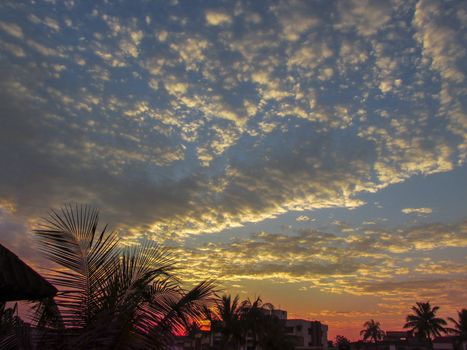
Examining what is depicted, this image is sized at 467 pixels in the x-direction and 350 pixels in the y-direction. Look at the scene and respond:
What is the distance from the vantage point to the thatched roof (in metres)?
4.37

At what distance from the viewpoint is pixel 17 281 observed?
14.6ft

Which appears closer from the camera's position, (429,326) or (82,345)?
(82,345)

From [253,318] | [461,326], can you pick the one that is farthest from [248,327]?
[461,326]

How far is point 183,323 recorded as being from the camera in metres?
6.26

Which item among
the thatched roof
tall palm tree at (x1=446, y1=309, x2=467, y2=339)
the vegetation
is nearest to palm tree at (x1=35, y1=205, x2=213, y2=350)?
the thatched roof

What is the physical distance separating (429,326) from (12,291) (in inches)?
3387

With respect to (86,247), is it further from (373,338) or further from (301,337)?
(373,338)

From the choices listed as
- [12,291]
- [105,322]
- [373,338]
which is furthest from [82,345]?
[373,338]

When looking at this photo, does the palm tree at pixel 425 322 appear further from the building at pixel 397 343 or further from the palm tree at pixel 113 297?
the palm tree at pixel 113 297

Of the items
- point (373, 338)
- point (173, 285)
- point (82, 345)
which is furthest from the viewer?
point (373, 338)

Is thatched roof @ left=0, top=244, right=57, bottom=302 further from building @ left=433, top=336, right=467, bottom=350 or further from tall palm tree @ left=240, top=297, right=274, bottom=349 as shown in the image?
building @ left=433, top=336, right=467, bottom=350

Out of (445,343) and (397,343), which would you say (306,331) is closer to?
(397,343)

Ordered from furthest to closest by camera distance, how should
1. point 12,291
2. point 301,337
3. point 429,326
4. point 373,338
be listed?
1. point 373,338
2. point 301,337
3. point 429,326
4. point 12,291

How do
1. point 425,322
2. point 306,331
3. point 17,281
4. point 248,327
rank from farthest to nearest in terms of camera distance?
point 306,331 → point 425,322 → point 248,327 → point 17,281
